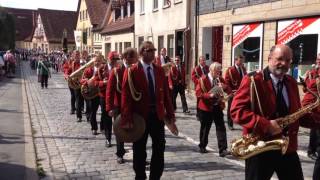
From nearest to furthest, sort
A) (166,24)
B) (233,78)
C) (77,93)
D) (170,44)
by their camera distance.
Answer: (233,78) → (77,93) → (170,44) → (166,24)

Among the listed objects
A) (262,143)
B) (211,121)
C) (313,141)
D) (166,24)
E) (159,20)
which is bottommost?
(313,141)

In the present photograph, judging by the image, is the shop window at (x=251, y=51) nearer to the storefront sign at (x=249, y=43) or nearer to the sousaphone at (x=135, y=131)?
the storefront sign at (x=249, y=43)

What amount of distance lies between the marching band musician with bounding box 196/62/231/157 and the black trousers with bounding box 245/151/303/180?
3746 mm

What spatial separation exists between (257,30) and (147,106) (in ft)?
31.1

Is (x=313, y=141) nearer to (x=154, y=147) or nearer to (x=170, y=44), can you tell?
(x=154, y=147)

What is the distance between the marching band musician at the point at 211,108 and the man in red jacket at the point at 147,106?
7.19ft

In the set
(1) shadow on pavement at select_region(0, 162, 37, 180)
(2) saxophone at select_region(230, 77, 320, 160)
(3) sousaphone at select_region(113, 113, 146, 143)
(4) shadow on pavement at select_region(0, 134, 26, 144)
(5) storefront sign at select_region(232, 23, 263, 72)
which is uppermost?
(5) storefront sign at select_region(232, 23, 263, 72)

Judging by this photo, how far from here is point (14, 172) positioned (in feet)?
23.2

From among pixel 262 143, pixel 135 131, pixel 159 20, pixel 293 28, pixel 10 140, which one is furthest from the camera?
pixel 159 20

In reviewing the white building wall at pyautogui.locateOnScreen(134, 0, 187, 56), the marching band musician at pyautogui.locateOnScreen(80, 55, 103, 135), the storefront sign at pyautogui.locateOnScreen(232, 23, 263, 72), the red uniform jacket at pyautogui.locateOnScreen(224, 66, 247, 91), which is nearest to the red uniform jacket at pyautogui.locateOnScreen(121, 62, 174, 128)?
the marching band musician at pyautogui.locateOnScreen(80, 55, 103, 135)

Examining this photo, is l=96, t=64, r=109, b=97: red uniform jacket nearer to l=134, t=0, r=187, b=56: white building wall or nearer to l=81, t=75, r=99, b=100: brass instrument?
l=81, t=75, r=99, b=100: brass instrument

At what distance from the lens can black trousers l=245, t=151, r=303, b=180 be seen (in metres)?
4.18

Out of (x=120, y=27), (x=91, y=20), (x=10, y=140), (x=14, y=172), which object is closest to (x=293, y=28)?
(x=10, y=140)

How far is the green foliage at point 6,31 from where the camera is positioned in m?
57.2
